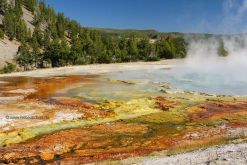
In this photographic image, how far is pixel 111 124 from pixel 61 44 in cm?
8318

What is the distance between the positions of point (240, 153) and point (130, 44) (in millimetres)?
120203

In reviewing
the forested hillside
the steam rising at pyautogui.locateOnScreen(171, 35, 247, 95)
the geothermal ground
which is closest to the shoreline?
the forested hillside

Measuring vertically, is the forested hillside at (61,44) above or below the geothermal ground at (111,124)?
above

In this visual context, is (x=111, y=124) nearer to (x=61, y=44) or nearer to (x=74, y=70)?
(x=74, y=70)

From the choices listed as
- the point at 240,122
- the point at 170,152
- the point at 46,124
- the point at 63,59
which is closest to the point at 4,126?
the point at 46,124

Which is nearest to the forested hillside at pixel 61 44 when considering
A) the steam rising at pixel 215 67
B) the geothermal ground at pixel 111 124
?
the steam rising at pixel 215 67

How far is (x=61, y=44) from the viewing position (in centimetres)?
11394

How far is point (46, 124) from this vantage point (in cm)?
3412

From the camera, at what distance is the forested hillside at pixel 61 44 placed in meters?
110

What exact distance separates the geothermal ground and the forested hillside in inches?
2093

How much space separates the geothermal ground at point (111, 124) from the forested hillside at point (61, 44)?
53171mm

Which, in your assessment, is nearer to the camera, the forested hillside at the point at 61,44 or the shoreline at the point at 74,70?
the shoreline at the point at 74,70

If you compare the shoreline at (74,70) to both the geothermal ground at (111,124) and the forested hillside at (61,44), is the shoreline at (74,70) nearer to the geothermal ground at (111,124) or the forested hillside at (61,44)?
the forested hillside at (61,44)

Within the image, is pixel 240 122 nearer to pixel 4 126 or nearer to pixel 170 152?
pixel 170 152
